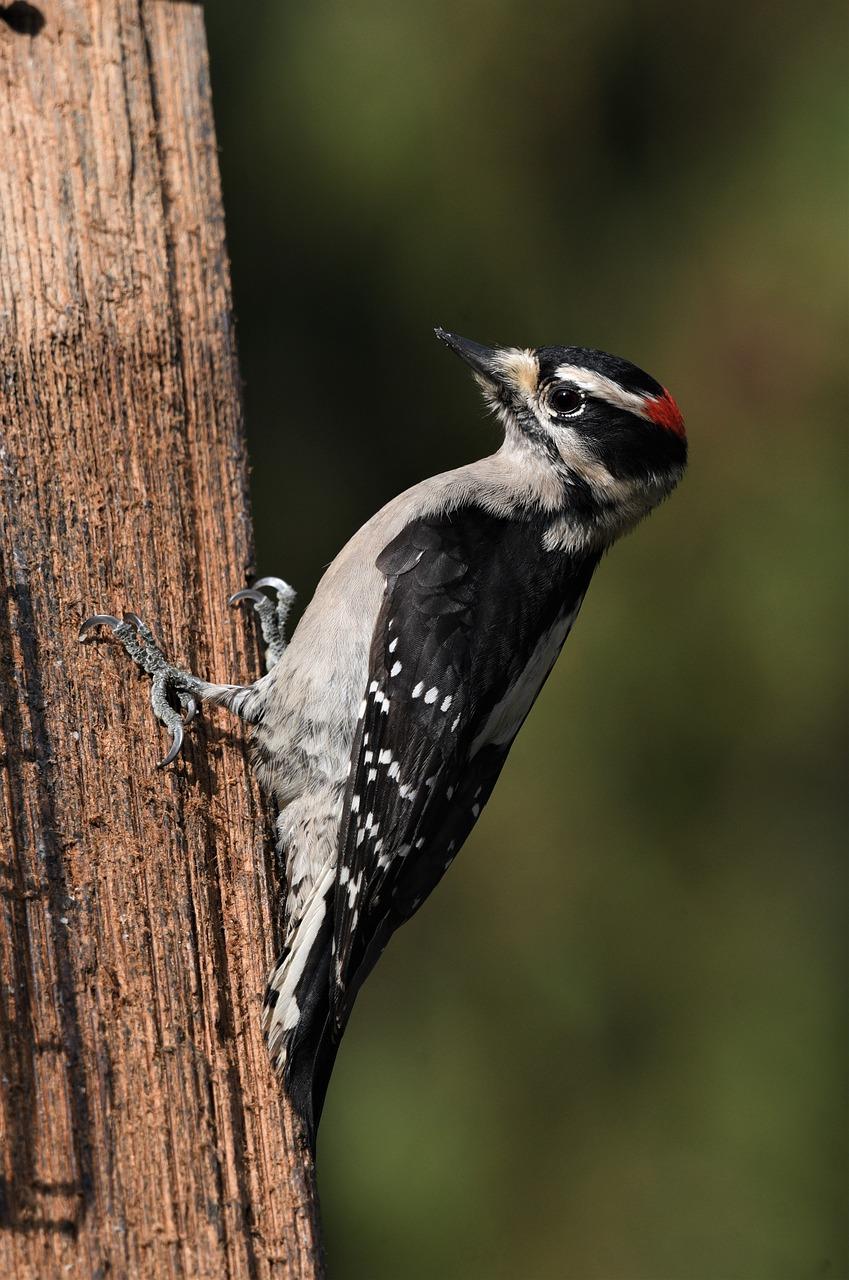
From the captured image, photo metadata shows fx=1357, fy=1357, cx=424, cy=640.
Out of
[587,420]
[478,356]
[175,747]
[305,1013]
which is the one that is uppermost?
[478,356]

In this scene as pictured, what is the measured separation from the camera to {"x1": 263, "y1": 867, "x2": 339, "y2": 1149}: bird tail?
2.34m

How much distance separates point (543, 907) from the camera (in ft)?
14.8

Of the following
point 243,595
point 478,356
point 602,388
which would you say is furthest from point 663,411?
point 243,595

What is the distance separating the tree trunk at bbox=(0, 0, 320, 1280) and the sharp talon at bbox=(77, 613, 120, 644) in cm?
3

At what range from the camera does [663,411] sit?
127 inches

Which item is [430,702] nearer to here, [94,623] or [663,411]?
[94,623]

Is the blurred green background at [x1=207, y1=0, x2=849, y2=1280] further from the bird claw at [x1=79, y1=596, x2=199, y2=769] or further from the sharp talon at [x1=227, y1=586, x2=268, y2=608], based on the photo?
the bird claw at [x1=79, y1=596, x2=199, y2=769]

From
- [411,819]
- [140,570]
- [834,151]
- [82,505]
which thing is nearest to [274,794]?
[411,819]

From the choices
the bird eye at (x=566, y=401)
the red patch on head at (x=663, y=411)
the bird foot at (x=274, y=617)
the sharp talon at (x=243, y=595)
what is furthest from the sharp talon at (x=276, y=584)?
the red patch on head at (x=663, y=411)

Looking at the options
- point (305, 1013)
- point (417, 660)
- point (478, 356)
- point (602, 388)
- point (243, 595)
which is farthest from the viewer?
point (478, 356)

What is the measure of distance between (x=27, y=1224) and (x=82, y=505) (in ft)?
4.19

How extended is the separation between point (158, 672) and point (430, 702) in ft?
1.95

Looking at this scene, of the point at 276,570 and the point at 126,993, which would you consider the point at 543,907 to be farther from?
the point at 126,993

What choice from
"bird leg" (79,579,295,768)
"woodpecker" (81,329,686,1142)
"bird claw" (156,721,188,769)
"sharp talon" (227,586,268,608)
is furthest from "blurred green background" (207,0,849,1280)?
"bird claw" (156,721,188,769)
